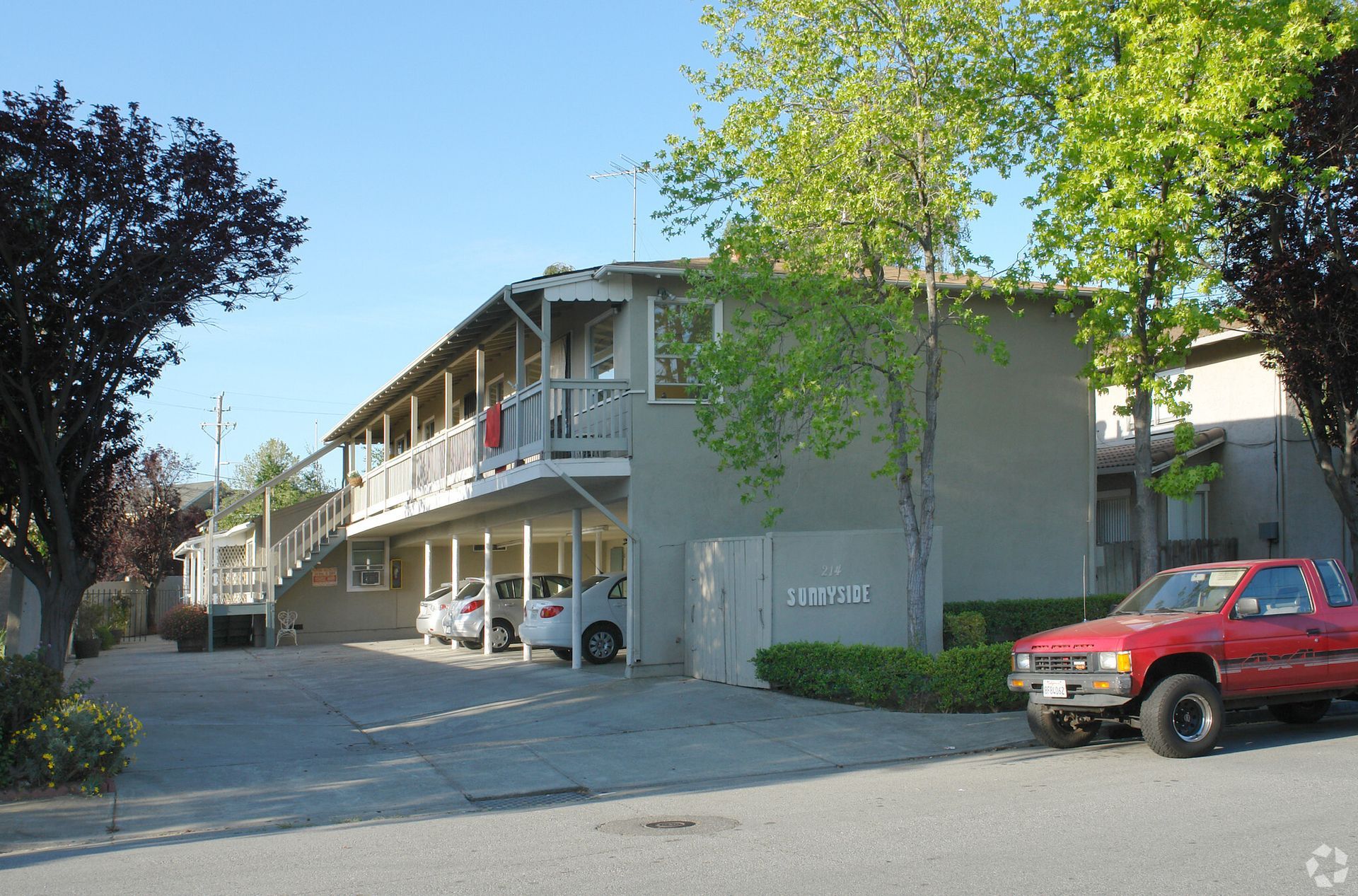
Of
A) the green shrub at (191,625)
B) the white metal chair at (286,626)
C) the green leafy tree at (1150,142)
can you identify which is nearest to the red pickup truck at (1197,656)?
the green leafy tree at (1150,142)

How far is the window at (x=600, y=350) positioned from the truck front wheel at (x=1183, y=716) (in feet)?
35.6

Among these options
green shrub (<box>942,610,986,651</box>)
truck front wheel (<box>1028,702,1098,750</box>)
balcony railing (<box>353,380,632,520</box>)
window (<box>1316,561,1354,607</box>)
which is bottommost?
truck front wheel (<box>1028,702,1098,750</box>)

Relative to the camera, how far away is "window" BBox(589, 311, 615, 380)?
19453mm

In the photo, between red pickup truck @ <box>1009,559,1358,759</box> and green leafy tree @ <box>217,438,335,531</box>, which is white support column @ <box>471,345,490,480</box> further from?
green leafy tree @ <box>217,438,335,531</box>

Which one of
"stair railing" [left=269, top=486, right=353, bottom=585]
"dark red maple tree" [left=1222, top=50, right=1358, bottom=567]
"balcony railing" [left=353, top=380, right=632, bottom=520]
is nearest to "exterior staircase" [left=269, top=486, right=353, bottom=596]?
"stair railing" [left=269, top=486, right=353, bottom=585]

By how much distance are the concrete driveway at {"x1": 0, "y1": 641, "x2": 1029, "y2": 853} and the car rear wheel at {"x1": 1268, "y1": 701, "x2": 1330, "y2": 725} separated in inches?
107

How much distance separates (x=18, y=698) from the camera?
10.3m

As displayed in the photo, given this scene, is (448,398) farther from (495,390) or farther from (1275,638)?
(1275,638)

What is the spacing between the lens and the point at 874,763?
441 inches

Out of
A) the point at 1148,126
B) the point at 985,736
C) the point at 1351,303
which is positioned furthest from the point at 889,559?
the point at 1351,303

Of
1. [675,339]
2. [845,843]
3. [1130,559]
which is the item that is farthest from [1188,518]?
[845,843]

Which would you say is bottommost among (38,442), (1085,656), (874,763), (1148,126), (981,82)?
(874,763)

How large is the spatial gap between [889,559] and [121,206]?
10429mm

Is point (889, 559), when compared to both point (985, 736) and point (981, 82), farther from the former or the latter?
point (981, 82)
